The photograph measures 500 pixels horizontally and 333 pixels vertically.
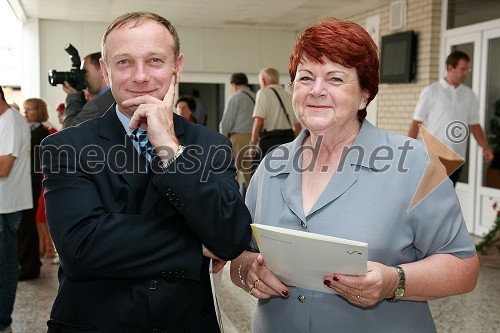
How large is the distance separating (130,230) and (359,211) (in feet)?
2.04

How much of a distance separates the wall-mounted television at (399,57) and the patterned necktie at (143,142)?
8256 mm

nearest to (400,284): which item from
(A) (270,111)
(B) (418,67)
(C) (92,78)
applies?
(C) (92,78)

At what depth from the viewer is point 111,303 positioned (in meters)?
1.42

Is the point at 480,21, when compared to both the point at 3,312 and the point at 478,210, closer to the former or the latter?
the point at 478,210

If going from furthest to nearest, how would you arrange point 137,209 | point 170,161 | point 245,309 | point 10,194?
point 245,309, point 10,194, point 137,209, point 170,161

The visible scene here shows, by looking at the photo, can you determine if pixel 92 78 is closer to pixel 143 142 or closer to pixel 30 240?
pixel 30 240

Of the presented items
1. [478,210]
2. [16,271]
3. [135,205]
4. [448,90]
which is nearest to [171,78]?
[135,205]

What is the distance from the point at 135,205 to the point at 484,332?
3251 millimetres

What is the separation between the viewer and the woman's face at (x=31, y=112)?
579cm

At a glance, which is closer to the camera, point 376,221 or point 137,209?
point 137,209

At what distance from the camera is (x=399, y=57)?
950 cm

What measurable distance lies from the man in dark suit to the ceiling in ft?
29.5

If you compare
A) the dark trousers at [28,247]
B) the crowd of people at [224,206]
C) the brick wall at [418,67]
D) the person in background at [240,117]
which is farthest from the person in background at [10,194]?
the brick wall at [418,67]

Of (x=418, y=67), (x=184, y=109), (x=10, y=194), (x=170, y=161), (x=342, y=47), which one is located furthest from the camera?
(x=418, y=67)
